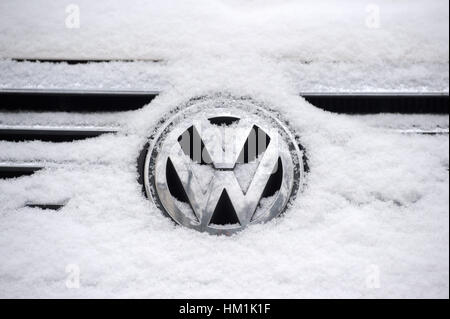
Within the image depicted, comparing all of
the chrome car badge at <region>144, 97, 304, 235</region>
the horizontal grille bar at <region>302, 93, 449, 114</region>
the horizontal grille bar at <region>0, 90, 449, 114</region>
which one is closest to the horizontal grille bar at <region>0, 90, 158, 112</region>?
the horizontal grille bar at <region>0, 90, 449, 114</region>

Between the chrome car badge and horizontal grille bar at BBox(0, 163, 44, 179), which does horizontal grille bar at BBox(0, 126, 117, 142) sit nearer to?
horizontal grille bar at BBox(0, 163, 44, 179)

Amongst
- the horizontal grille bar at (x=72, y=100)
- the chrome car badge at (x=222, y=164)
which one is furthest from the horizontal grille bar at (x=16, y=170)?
the chrome car badge at (x=222, y=164)

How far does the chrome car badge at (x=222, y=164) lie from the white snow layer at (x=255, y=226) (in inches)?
1.6

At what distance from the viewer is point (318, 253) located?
1.01 m

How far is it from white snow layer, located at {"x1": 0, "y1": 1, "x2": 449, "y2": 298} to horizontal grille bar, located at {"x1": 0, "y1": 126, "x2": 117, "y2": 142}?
0.03 meters

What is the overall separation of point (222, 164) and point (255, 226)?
8.5 inches

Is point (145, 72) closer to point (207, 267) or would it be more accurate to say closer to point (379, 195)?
point (207, 267)

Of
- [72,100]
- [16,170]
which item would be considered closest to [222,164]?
[72,100]

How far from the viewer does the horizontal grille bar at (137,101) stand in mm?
1018

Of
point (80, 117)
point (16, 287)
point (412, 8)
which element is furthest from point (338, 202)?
point (16, 287)

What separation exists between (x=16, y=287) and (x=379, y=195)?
1150 mm

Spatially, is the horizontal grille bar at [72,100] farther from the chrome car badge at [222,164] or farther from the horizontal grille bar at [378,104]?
the horizontal grille bar at [378,104]

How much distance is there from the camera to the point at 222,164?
100 centimetres

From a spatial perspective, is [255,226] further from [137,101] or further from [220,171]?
[137,101]
